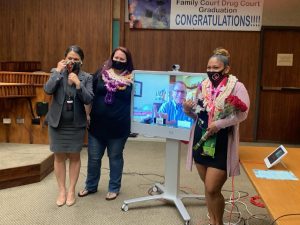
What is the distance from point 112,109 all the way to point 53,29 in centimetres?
324

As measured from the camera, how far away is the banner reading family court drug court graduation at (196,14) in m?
5.64

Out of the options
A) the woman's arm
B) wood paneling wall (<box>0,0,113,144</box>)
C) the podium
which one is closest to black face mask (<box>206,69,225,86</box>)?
the woman's arm

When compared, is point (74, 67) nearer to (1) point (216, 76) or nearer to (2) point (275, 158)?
(1) point (216, 76)

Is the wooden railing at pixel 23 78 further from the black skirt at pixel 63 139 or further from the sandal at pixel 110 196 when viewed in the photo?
the sandal at pixel 110 196

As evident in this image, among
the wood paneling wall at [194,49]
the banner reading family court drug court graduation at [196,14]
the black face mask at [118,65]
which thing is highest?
the banner reading family court drug court graduation at [196,14]

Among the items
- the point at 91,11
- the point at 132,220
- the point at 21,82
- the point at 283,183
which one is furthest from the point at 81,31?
the point at 283,183

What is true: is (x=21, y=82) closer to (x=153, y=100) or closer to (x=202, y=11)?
(x=153, y=100)

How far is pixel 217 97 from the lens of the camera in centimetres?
234

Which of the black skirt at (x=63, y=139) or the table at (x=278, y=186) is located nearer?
the table at (x=278, y=186)

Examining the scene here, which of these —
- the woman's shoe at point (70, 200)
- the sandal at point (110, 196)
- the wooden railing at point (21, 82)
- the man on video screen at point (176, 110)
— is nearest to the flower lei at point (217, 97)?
the man on video screen at point (176, 110)

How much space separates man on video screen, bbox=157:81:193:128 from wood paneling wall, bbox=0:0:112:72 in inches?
122

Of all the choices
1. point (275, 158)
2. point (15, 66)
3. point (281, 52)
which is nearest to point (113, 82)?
point (275, 158)

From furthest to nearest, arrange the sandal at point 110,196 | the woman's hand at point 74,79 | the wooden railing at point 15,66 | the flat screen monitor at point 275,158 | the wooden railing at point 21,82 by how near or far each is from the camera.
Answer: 1. the wooden railing at point 15,66
2. the wooden railing at point 21,82
3. the sandal at point 110,196
4. the woman's hand at point 74,79
5. the flat screen monitor at point 275,158

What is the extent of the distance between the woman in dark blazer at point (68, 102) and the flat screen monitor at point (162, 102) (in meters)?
0.44
